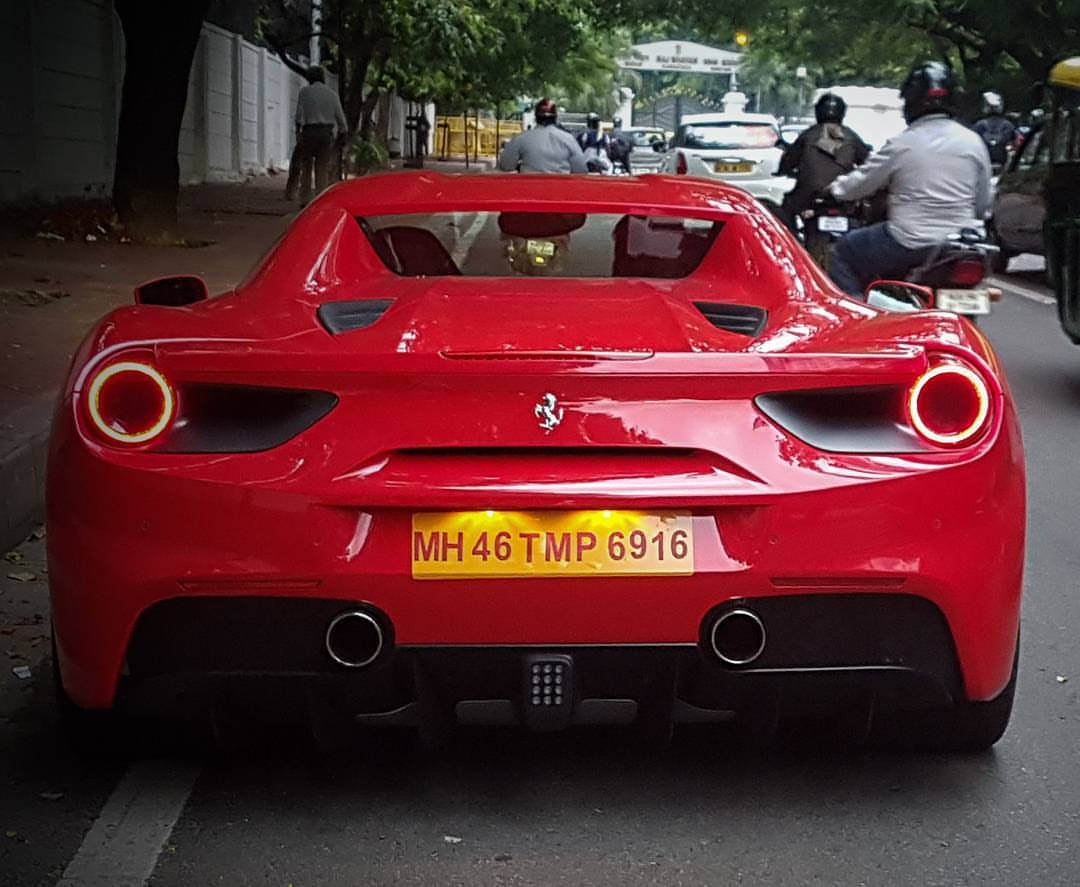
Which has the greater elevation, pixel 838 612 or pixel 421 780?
pixel 838 612

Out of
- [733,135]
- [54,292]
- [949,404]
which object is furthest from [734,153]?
[949,404]

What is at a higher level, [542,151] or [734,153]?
[542,151]

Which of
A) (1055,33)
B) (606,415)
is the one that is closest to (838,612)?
(606,415)

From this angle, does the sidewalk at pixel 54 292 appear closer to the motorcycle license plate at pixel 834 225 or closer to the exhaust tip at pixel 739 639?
the exhaust tip at pixel 739 639

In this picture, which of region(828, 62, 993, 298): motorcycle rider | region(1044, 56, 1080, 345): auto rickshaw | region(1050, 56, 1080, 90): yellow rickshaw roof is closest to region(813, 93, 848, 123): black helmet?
region(1050, 56, 1080, 90): yellow rickshaw roof

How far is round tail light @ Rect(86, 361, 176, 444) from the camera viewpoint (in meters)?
3.43

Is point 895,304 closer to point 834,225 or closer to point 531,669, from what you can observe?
point 531,669

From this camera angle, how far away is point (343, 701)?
3521mm

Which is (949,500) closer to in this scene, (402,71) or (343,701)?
(343,701)

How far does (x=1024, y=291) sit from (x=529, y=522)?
627 inches

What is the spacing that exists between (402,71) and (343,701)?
109 feet

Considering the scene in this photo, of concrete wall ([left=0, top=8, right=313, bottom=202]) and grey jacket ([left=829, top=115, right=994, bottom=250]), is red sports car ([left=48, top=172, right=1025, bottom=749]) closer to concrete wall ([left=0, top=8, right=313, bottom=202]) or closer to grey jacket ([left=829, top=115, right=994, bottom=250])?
grey jacket ([left=829, top=115, right=994, bottom=250])

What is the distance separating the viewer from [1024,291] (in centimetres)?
1841

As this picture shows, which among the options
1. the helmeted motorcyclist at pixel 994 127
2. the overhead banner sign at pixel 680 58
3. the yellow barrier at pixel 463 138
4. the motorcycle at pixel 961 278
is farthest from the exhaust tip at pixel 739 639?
the overhead banner sign at pixel 680 58
